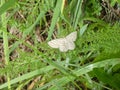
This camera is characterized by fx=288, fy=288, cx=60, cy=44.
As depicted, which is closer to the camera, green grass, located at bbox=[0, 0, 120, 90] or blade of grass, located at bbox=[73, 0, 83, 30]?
green grass, located at bbox=[0, 0, 120, 90]

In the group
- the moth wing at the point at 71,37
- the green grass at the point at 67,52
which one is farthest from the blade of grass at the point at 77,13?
the moth wing at the point at 71,37

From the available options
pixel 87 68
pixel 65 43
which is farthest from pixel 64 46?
pixel 87 68

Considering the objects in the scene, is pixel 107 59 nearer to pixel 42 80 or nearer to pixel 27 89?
pixel 42 80

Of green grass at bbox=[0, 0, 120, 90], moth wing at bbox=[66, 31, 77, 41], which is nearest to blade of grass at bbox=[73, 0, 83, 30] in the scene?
green grass at bbox=[0, 0, 120, 90]

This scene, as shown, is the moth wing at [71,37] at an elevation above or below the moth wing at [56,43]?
above

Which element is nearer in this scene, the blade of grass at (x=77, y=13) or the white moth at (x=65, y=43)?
the white moth at (x=65, y=43)

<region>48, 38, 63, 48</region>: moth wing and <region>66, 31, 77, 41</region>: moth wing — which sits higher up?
<region>66, 31, 77, 41</region>: moth wing

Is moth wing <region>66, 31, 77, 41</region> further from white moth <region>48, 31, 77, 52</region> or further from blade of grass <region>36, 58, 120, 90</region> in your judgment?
blade of grass <region>36, 58, 120, 90</region>

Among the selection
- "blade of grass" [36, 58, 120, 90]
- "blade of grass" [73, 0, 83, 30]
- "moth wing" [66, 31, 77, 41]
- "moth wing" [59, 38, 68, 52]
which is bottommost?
"blade of grass" [36, 58, 120, 90]

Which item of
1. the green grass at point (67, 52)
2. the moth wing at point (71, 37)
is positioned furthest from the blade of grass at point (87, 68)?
the moth wing at point (71, 37)

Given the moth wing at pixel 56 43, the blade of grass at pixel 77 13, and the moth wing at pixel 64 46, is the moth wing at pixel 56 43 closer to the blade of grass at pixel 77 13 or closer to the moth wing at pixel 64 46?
the moth wing at pixel 64 46

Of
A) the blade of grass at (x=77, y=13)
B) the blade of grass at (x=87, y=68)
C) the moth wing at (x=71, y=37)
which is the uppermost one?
the blade of grass at (x=77, y=13)
